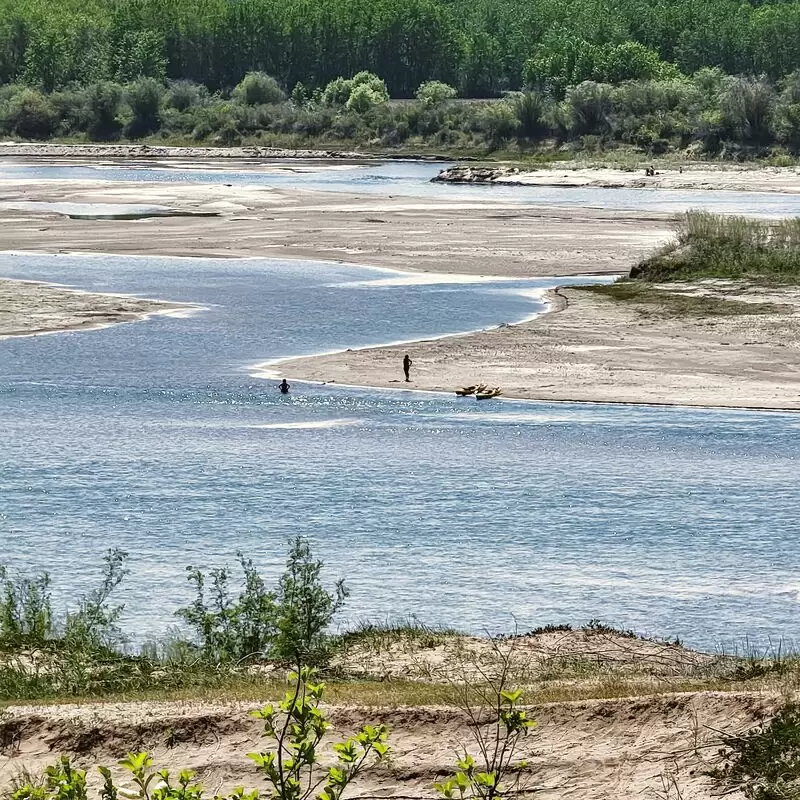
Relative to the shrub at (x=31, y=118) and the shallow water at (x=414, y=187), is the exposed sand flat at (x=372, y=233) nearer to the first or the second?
the shallow water at (x=414, y=187)

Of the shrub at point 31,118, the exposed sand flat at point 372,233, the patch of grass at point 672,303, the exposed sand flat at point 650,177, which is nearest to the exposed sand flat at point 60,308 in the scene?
the exposed sand flat at point 372,233

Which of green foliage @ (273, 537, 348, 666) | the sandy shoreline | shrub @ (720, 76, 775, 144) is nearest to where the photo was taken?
green foliage @ (273, 537, 348, 666)

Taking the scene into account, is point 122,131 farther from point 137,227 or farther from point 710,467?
point 710,467

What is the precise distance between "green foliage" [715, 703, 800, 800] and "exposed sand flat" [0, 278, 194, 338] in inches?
1371

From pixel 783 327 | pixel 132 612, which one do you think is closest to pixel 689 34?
pixel 783 327

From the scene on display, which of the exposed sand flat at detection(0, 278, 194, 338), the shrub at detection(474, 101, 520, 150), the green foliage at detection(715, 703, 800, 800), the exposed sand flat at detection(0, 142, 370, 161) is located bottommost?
the exposed sand flat at detection(0, 278, 194, 338)

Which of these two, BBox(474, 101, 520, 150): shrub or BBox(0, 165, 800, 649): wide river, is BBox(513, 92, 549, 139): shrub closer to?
BBox(474, 101, 520, 150): shrub

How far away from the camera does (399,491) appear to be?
25.9 m

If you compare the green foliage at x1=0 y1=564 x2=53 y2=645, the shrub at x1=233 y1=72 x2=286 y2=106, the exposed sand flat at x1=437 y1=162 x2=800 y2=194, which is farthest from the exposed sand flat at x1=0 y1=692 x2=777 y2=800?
the shrub at x1=233 y1=72 x2=286 y2=106

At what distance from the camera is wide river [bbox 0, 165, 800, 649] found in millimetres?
20016

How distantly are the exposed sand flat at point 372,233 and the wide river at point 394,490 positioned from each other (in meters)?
15.8

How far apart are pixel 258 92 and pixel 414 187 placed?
245 feet

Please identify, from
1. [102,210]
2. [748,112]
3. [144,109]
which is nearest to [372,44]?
[144,109]

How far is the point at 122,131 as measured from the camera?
164125 mm
